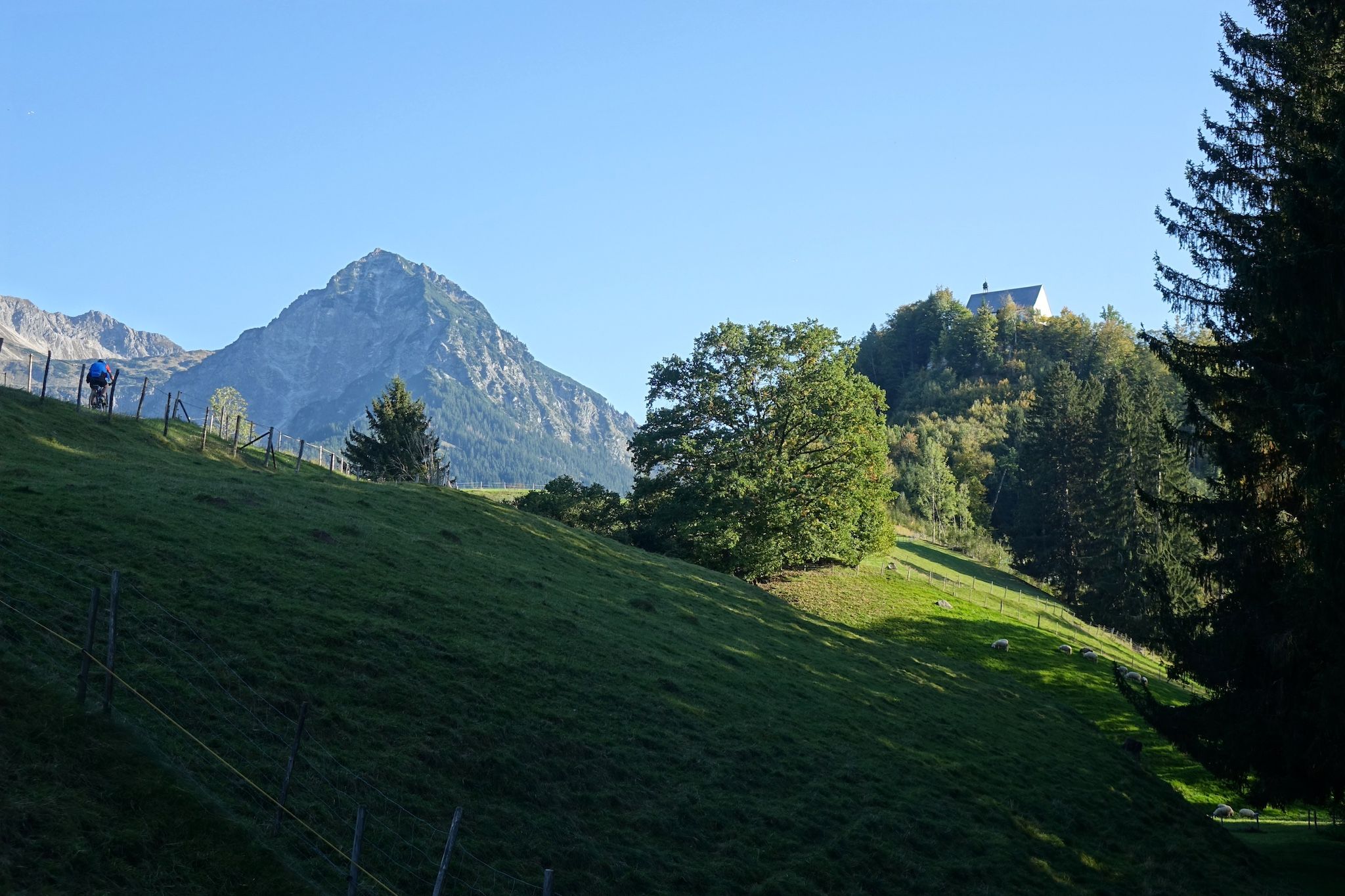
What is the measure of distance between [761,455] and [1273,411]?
3817 cm

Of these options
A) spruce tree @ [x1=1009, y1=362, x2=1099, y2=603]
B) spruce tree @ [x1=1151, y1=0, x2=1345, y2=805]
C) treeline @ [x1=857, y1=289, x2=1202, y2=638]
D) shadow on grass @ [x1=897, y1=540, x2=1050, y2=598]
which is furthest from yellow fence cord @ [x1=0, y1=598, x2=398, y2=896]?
spruce tree @ [x1=1009, y1=362, x2=1099, y2=603]

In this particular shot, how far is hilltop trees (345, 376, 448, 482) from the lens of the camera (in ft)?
266

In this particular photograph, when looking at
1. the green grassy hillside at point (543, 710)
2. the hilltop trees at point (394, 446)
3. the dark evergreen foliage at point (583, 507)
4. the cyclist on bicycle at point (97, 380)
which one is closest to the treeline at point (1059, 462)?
the green grassy hillside at point (543, 710)

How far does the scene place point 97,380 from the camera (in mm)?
46812

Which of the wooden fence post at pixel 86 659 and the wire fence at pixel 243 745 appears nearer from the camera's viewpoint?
the wire fence at pixel 243 745

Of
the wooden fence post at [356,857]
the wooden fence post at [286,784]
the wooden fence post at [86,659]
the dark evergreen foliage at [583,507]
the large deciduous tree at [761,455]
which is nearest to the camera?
the wooden fence post at [356,857]

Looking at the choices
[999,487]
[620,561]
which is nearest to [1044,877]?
[620,561]

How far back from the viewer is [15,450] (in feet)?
114

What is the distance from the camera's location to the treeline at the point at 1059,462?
80062mm

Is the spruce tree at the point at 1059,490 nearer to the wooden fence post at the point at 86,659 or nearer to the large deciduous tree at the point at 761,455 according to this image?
the large deciduous tree at the point at 761,455

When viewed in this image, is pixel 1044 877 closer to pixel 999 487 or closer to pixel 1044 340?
pixel 999 487

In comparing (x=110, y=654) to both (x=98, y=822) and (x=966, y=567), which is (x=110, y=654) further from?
(x=966, y=567)

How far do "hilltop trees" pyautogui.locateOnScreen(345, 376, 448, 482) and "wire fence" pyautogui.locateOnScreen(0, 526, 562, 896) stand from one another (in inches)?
2298

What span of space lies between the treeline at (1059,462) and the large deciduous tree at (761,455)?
24.3 ft
